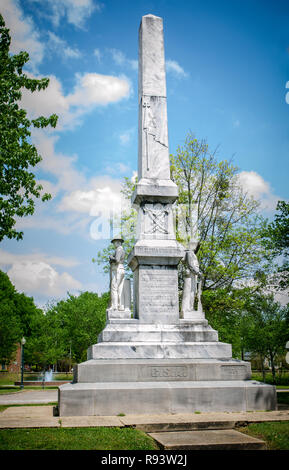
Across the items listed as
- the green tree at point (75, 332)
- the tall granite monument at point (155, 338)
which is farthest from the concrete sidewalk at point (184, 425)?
the green tree at point (75, 332)

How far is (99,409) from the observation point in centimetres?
834

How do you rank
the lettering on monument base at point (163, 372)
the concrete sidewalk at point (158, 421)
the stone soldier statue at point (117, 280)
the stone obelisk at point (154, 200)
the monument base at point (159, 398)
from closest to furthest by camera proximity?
the concrete sidewalk at point (158, 421)
the monument base at point (159, 398)
the lettering on monument base at point (163, 372)
the stone obelisk at point (154, 200)
the stone soldier statue at point (117, 280)

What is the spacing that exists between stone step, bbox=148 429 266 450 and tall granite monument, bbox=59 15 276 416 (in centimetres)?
207

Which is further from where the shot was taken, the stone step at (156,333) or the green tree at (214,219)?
the green tree at (214,219)

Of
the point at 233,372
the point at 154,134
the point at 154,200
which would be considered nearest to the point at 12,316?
the point at 154,200

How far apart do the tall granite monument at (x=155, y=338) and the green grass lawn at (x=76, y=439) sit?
1.71m

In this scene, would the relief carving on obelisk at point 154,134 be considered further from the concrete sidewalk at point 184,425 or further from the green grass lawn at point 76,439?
the green grass lawn at point 76,439

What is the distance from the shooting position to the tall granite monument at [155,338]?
8.55 meters

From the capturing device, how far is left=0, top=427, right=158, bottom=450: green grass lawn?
5688mm

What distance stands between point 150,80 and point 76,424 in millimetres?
9933

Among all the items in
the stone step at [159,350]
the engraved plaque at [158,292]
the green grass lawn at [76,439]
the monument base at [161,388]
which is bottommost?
the green grass lawn at [76,439]

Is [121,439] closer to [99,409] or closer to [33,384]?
[99,409]

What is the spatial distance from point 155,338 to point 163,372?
1.11 m
